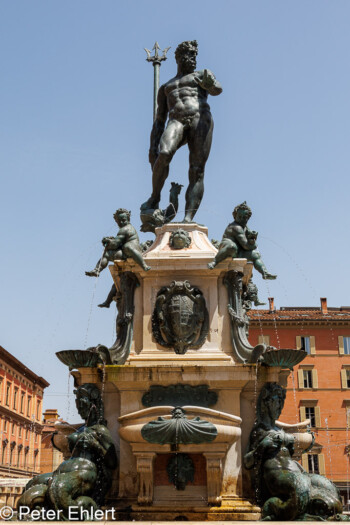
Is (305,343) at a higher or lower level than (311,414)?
higher

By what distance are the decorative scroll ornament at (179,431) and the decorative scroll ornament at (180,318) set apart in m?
1.32

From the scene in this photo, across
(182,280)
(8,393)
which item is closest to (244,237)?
(182,280)

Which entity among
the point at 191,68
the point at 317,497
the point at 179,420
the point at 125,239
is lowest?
the point at 317,497

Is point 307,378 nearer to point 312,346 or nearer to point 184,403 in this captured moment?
point 312,346

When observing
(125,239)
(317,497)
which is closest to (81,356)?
(125,239)

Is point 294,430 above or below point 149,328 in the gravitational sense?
below

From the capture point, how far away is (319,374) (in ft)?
174

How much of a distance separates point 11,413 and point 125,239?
169ft

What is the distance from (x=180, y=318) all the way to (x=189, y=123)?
4.00 metres

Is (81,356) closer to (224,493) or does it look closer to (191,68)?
(224,493)

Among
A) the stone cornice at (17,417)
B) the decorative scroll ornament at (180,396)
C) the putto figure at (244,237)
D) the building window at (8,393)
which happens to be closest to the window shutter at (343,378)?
the stone cornice at (17,417)

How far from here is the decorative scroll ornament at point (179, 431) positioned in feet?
33.4

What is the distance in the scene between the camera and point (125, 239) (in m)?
11.9

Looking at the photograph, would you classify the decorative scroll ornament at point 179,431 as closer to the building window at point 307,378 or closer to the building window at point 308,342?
the building window at point 307,378
